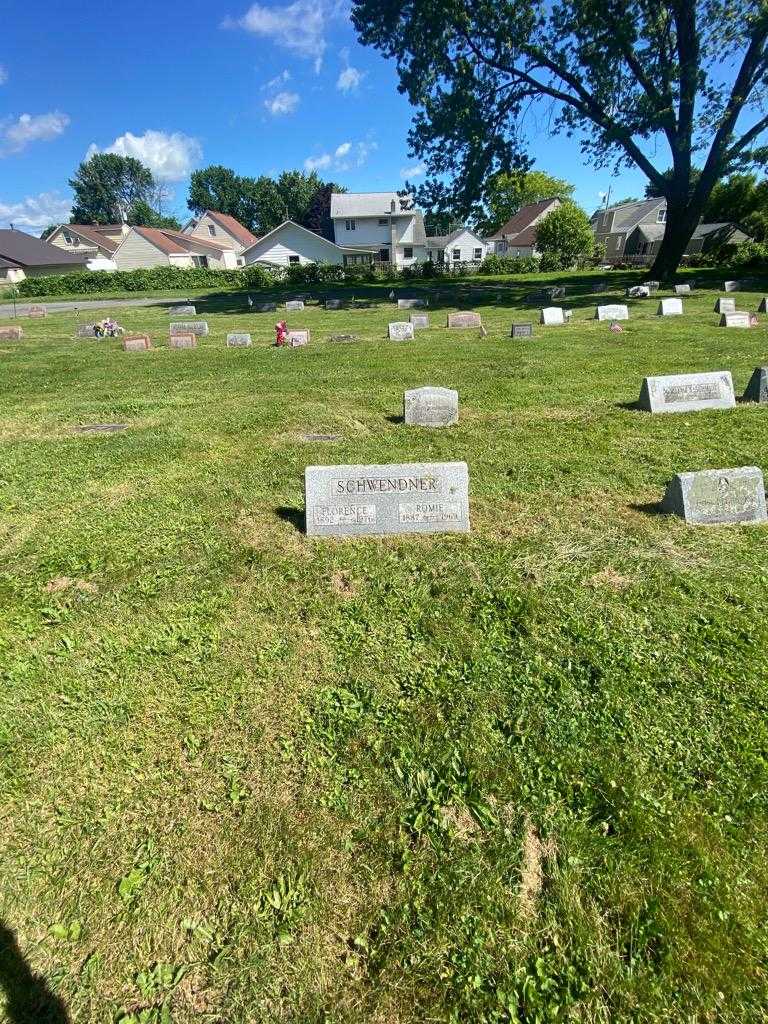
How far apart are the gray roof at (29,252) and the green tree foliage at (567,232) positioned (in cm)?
5114

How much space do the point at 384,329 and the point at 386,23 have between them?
1738 centimetres

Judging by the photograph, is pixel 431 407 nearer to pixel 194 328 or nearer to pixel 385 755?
pixel 385 755

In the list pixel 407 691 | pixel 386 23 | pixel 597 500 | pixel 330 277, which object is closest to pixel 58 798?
pixel 407 691

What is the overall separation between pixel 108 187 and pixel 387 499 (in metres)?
145

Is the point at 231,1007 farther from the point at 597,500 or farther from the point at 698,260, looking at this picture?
the point at 698,260

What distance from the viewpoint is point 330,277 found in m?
44.6

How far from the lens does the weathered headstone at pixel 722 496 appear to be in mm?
5195

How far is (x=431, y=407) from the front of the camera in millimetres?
8492

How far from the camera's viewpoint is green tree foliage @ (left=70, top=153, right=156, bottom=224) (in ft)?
370

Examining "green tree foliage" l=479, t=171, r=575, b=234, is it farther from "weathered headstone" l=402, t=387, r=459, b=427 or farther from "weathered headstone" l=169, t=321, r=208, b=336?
"weathered headstone" l=402, t=387, r=459, b=427

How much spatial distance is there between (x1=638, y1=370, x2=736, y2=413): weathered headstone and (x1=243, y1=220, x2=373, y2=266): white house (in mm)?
48843

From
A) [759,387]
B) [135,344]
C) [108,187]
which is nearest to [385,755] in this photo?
[759,387]

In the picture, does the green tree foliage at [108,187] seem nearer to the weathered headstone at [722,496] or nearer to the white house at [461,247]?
the white house at [461,247]

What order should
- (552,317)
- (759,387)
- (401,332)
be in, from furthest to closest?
(552,317) → (401,332) → (759,387)
